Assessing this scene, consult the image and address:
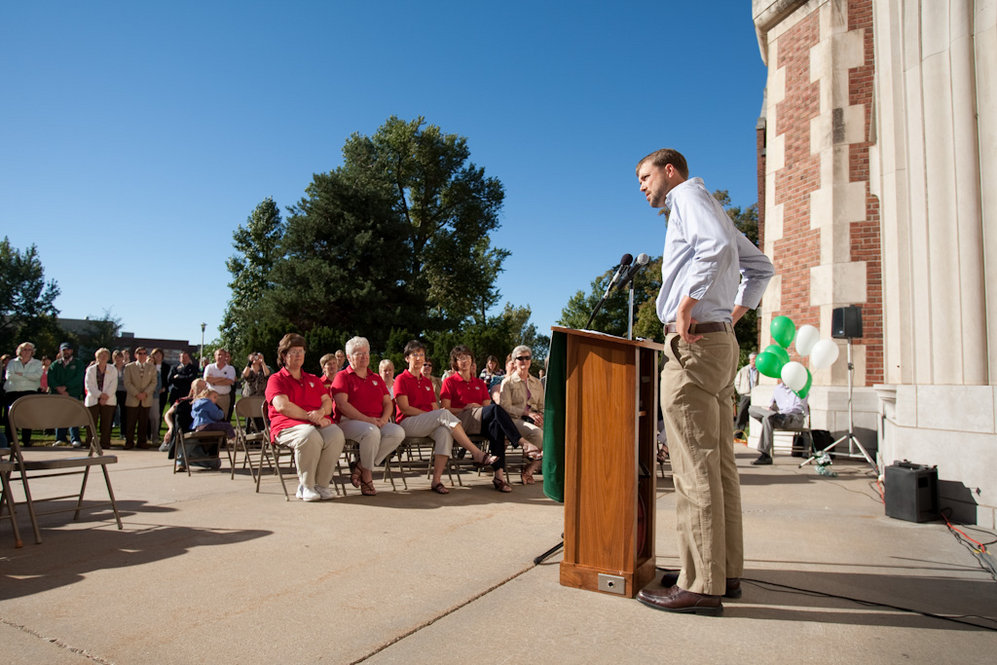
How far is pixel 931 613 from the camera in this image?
296cm

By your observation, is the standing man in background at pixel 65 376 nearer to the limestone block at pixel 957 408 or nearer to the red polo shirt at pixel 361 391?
the red polo shirt at pixel 361 391

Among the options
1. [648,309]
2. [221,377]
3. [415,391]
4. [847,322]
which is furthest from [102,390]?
[648,309]

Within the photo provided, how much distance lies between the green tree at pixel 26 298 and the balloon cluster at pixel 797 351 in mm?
54004

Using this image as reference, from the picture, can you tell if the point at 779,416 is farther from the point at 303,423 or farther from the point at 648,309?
the point at 648,309

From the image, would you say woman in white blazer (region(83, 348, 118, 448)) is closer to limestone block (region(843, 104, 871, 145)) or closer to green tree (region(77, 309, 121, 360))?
limestone block (region(843, 104, 871, 145))

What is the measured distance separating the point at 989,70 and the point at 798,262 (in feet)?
17.8

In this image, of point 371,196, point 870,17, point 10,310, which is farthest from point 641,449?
point 10,310

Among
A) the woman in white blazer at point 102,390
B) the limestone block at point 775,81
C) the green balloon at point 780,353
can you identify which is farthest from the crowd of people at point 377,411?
the limestone block at point 775,81

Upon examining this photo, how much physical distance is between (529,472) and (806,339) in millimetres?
4959

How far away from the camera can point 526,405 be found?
7.59m

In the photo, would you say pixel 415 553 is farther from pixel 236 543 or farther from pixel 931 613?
pixel 931 613

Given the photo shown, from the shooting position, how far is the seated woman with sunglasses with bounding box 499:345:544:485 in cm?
729

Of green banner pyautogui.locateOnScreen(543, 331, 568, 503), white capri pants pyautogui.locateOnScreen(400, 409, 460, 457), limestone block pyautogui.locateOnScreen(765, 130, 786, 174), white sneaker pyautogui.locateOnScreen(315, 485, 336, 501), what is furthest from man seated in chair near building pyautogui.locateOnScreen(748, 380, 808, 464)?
green banner pyautogui.locateOnScreen(543, 331, 568, 503)

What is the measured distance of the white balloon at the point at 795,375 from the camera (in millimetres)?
8727
